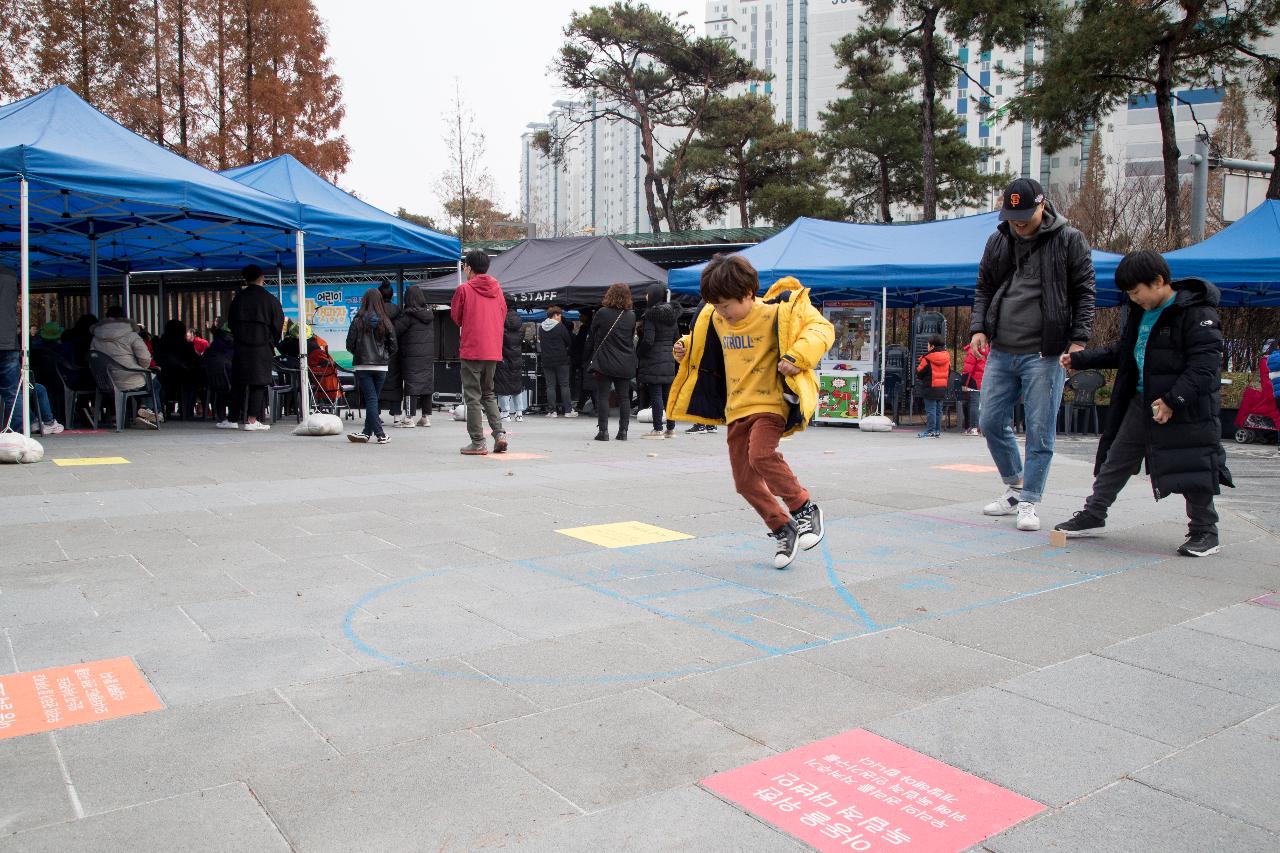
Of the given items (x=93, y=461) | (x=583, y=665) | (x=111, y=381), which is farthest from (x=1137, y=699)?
(x=111, y=381)

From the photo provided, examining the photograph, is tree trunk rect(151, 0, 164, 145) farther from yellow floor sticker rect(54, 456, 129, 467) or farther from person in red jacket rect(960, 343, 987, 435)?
person in red jacket rect(960, 343, 987, 435)

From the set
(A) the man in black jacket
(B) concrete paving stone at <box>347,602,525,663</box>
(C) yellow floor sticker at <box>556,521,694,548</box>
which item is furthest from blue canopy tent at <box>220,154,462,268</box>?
(B) concrete paving stone at <box>347,602,525,663</box>

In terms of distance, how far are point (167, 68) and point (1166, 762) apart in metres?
22.8

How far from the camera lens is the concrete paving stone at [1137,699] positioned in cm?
294

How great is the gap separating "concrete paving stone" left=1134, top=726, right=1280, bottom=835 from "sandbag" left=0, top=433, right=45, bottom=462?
8823mm

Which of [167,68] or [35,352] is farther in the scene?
[167,68]

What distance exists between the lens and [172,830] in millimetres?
2244

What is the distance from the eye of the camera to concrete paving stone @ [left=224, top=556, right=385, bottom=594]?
4484 mm

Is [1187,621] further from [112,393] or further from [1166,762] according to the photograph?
[112,393]

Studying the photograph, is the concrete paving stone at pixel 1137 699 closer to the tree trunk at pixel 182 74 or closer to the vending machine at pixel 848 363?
the vending machine at pixel 848 363

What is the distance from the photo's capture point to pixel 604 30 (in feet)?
100

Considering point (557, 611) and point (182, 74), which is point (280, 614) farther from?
point (182, 74)

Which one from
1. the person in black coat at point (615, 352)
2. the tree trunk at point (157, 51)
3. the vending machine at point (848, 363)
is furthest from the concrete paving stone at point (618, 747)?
the tree trunk at point (157, 51)

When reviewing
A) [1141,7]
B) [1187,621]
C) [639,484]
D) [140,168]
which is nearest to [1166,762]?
[1187,621]
